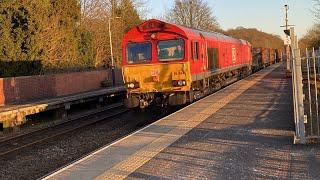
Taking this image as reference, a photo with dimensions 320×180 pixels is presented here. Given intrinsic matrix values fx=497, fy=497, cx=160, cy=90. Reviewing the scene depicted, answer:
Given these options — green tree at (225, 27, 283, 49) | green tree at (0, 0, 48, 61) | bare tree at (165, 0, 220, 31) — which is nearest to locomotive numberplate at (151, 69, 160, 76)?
green tree at (0, 0, 48, 61)

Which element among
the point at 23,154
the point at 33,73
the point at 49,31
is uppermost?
the point at 49,31

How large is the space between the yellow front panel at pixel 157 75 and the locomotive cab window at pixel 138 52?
0.24 m

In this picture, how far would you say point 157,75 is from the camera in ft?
56.1

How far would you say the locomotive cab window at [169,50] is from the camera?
55.9ft

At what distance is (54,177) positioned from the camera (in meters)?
8.05

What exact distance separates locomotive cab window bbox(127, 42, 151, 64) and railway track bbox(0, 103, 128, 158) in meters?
2.94

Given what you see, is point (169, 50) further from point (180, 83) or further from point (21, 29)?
point (21, 29)

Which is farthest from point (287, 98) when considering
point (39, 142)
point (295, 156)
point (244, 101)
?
point (295, 156)

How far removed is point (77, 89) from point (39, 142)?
605 inches

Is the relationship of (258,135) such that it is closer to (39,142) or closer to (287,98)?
(39,142)

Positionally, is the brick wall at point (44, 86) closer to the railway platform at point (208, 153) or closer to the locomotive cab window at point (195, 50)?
the locomotive cab window at point (195, 50)

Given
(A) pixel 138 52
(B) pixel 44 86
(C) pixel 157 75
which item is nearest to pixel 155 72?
(C) pixel 157 75

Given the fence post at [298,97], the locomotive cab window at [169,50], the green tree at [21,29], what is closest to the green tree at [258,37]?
the green tree at [21,29]

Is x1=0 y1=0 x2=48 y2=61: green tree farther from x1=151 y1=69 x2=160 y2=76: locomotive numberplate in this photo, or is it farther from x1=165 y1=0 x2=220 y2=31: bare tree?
x1=165 y1=0 x2=220 y2=31: bare tree
